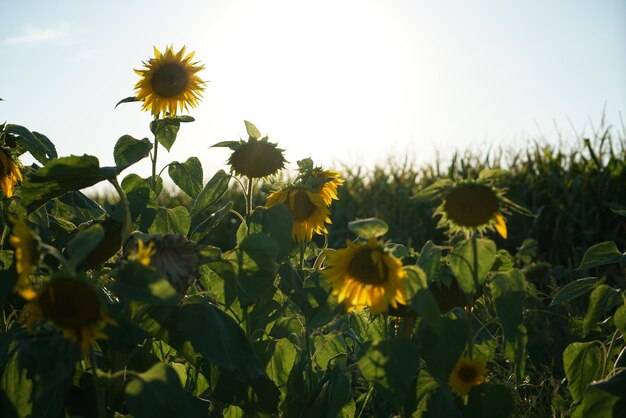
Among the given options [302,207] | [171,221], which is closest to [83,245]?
[171,221]

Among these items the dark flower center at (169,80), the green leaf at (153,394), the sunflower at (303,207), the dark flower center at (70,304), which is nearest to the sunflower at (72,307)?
the dark flower center at (70,304)

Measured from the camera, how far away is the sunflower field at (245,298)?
1543 millimetres

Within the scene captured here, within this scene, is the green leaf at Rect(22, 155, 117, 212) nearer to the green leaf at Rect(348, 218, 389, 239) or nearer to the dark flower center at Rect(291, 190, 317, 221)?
the dark flower center at Rect(291, 190, 317, 221)

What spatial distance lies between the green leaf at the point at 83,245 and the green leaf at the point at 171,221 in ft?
2.27

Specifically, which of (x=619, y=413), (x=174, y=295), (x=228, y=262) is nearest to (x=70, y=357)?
(x=174, y=295)

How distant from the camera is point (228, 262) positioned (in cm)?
183

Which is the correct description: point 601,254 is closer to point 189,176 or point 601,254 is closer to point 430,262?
point 430,262

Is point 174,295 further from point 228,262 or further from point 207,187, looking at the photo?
point 207,187

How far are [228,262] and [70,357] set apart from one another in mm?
452

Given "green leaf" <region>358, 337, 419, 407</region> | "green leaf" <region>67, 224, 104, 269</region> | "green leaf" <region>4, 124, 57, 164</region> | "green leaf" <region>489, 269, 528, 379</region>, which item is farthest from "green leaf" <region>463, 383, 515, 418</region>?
"green leaf" <region>4, 124, 57, 164</region>

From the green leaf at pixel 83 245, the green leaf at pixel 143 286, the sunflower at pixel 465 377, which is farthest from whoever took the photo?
the sunflower at pixel 465 377

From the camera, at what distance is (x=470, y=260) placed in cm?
161

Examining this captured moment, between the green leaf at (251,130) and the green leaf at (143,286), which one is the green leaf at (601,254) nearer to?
the green leaf at (251,130)

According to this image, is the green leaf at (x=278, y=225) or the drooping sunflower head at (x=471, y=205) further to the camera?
the green leaf at (x=278, y=225)
